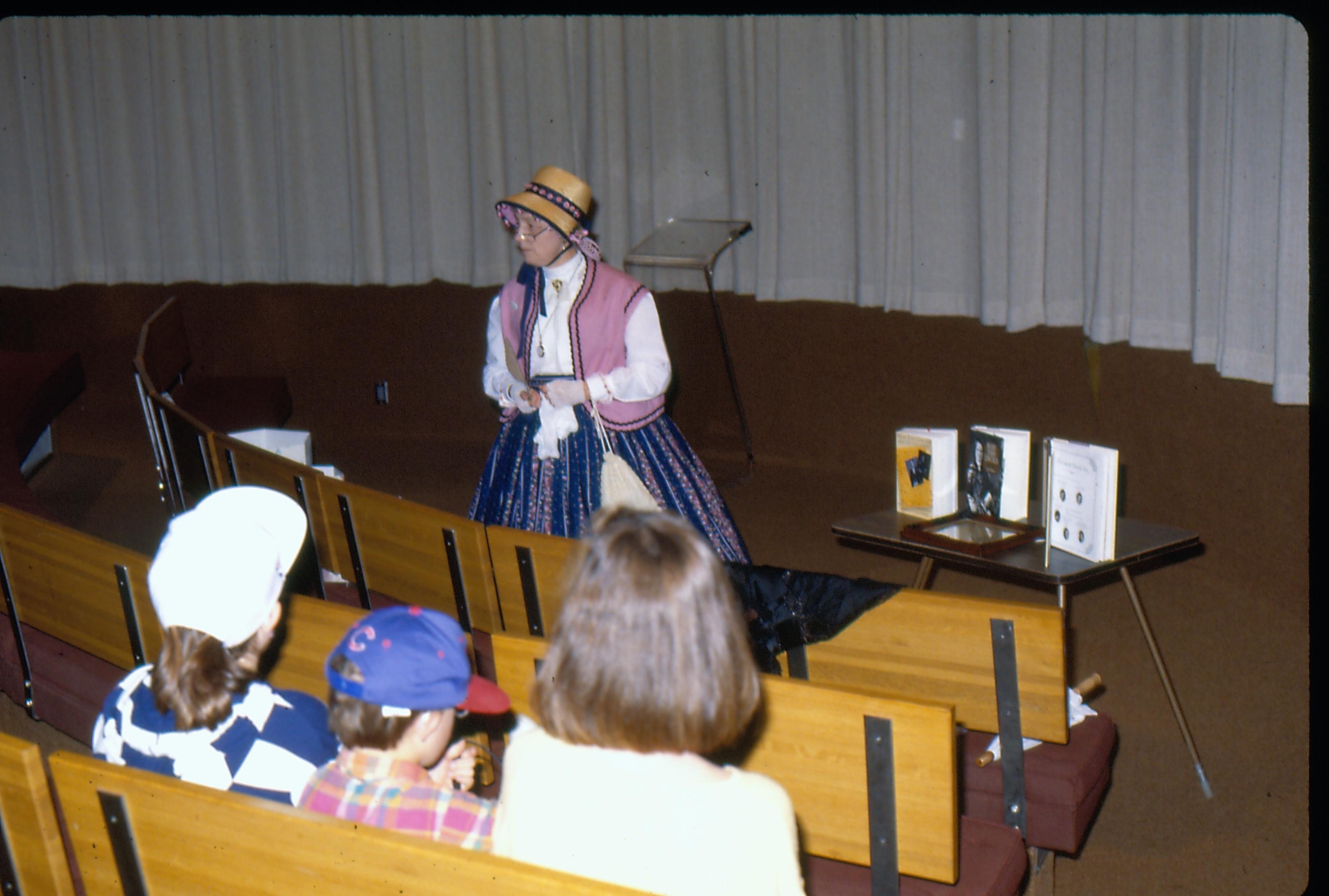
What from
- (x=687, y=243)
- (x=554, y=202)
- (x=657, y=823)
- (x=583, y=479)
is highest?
(x=554, y=202)

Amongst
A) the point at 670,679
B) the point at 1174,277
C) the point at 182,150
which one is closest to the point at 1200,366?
the point at 1174,277

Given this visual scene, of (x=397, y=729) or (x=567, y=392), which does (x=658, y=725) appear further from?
(x=567, y=392)

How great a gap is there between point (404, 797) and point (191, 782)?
261mm

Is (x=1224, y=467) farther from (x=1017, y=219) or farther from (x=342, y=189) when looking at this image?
(x=342, y=189)

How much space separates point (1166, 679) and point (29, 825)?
2.25 meters

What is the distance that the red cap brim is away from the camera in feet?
5.07

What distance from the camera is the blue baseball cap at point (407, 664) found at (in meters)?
1.44

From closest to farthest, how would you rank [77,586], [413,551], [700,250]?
[77,586] → [413,551] → [700,250]

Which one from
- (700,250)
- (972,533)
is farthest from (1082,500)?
(700,250)

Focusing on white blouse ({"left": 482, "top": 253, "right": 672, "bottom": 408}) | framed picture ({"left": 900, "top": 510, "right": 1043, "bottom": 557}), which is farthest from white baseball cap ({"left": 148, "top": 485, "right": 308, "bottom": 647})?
white blouse ({"left": 482, "top": 253, "right": 672, "bottom": 408})

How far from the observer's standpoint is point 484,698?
1.56m

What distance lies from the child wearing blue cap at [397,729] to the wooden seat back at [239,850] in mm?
66

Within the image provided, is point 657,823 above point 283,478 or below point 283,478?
above

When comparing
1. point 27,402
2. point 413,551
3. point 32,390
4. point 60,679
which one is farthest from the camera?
point 32,390
